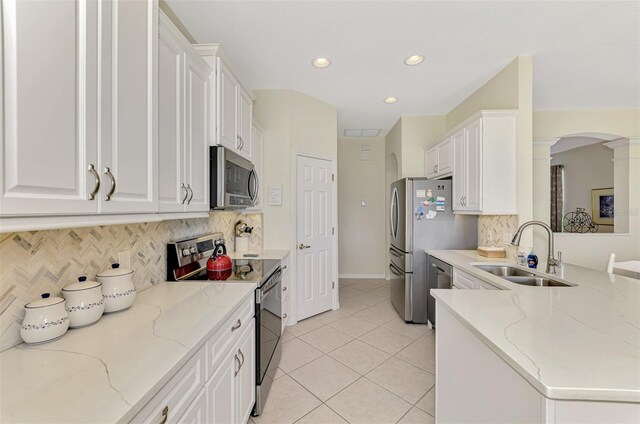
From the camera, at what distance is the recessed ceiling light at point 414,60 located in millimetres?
2461

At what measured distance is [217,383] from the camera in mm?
1175

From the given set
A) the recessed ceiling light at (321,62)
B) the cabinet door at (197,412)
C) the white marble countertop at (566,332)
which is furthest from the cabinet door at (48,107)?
the recessed ceiling light at (321,62)

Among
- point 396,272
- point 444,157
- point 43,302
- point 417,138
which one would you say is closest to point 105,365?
point 43,302

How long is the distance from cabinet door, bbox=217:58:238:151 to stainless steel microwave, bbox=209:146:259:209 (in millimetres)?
97

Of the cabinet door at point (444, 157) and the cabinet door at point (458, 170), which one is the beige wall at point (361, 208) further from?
the cabinet door at point (458, 170)

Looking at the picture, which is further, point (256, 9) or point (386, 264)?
point (386, 264)

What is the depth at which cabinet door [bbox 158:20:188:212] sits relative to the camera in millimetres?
1327

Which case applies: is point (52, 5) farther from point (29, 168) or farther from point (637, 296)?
point (637, 296)

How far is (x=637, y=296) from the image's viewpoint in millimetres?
1444

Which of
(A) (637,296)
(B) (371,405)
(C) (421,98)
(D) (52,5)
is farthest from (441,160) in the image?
(D) (52,5)

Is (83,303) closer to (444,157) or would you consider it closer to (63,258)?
(63,258)

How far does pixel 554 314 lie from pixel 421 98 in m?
2.95

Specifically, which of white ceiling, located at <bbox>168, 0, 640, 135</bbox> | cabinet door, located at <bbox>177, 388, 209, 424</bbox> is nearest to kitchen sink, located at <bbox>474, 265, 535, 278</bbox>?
white ceiling, located at <bbox>168, 0, 640, 135</bbox>

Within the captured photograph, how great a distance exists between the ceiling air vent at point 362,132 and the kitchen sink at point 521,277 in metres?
3.13
